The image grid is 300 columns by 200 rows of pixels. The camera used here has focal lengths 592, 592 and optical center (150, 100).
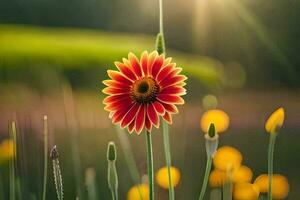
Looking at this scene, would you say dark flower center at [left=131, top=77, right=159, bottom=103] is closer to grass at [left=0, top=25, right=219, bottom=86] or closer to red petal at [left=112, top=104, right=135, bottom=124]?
red petal at [left=112, top=104, right=135, bottom=124]

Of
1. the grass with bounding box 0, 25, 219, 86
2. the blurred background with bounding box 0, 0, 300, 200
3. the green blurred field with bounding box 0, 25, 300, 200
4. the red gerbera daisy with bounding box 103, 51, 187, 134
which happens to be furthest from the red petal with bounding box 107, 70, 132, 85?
the grass with bounding box 0, 25, 219, 86

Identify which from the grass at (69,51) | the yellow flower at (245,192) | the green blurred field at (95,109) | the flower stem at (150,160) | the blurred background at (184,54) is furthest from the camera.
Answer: the grass at (69,51)

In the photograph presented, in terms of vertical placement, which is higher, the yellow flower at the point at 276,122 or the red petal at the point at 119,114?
the red petal at the point at 119,114

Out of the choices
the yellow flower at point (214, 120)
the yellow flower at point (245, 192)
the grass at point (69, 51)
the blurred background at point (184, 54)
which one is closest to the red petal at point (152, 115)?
the yellow flower at point (245, 192)

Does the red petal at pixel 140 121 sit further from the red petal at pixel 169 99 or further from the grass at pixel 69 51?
the grass at pixel 69 51

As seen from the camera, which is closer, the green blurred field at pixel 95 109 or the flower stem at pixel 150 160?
the flower stem at pixel 150 160

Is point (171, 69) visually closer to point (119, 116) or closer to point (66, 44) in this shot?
point (119, 116)
